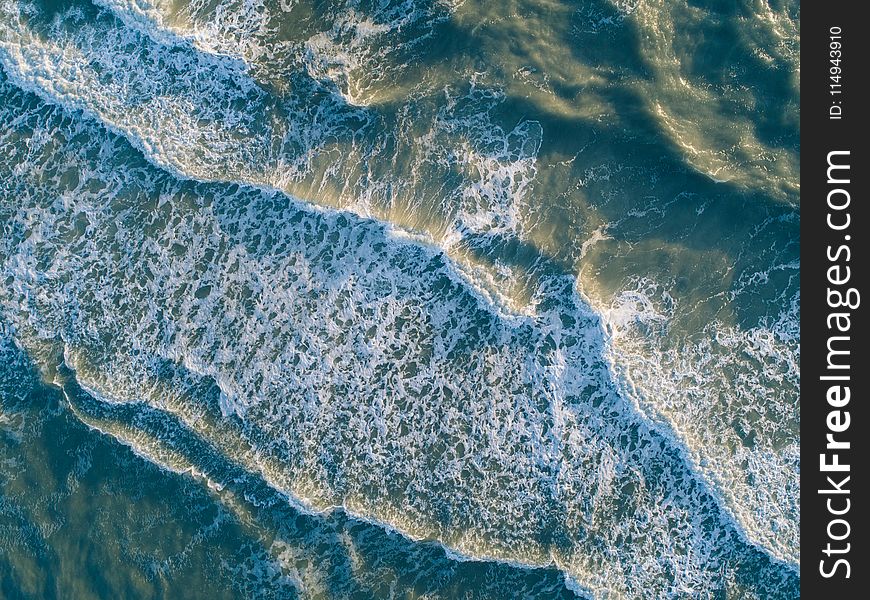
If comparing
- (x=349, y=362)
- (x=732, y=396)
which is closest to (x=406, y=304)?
(x=349, y=362)

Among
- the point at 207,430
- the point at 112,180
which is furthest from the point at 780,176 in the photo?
the point at 112,180

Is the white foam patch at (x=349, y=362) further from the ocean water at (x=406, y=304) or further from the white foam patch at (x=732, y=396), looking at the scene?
the white foam patch at (x=732, y=396)
